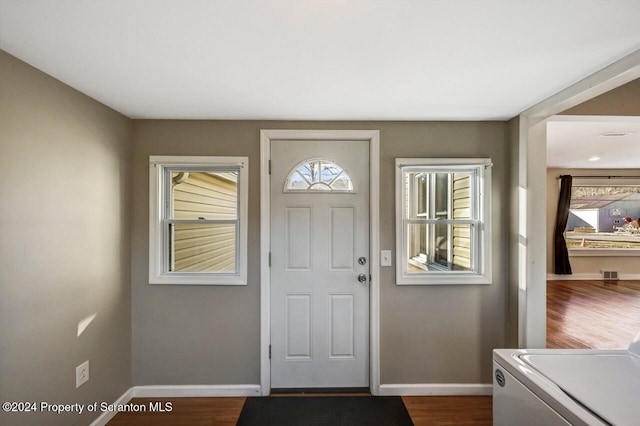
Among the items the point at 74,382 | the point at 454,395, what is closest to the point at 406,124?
the point at 454,395

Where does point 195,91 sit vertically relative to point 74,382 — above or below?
above

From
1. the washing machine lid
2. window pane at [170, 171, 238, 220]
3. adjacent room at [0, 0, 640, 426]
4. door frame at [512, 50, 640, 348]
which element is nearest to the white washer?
the washing machine lid

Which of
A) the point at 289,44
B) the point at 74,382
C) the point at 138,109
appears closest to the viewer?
the point at 289,44

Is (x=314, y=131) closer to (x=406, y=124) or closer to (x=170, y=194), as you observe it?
(x=406, y=124)

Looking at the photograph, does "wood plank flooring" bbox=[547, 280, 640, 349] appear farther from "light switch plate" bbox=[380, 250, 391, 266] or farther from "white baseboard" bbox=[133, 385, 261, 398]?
"white baseboard" bbox=[133, 385, 261, 398]

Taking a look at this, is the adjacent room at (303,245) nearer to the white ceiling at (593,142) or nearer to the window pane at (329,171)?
the window pane at (329,171)

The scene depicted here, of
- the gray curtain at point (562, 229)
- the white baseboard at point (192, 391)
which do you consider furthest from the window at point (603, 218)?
the white baseboard at point (192, 391)

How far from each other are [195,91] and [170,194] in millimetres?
989

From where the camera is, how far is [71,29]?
136 cm

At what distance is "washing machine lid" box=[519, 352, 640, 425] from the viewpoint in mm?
1109

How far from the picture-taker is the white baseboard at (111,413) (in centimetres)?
218

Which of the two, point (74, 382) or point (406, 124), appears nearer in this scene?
point (74, 382)

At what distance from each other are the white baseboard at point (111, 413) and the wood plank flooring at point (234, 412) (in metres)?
0.04

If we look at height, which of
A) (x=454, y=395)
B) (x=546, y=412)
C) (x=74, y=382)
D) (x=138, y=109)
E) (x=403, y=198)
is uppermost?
(x=138, y=109)
